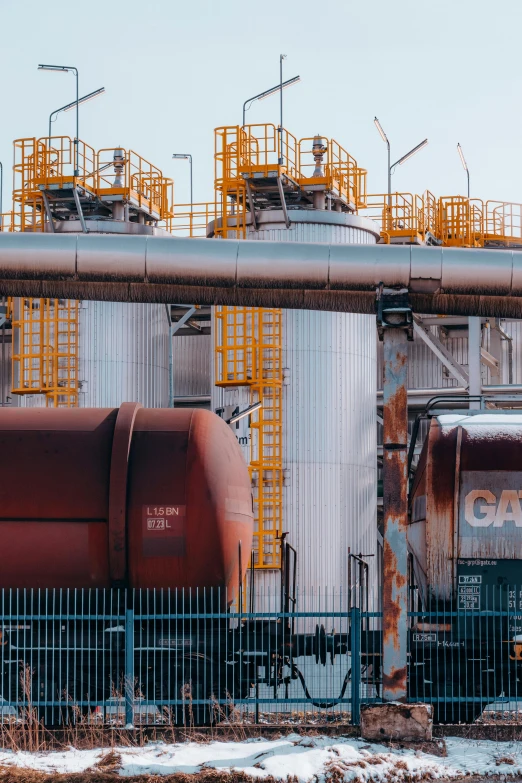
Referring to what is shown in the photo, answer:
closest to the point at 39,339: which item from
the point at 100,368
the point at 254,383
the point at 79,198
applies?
the point at 100,368

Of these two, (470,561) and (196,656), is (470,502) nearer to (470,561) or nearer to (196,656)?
(470,561)

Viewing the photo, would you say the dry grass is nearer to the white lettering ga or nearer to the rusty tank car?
the rusty tank car

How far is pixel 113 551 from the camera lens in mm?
14672

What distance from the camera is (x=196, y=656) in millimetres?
14766

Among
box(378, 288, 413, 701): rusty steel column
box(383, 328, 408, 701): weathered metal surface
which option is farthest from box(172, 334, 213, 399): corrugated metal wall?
box(383, 328, 408, 701): weathered metal surface

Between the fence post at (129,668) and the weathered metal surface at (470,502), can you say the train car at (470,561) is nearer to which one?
the weathered metal surface at (470,502)

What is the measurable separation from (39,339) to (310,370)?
6.89 m

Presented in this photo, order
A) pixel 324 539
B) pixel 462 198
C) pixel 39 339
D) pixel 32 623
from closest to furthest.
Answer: pixel 32 623 → pixel 324 539 → pixel 39 339 → pixel 462 198

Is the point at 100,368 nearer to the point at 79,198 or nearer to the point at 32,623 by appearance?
the point at 79,198

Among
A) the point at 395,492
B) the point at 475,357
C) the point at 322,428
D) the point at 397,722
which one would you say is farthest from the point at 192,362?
the point at 397,722

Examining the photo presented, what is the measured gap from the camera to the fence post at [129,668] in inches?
538

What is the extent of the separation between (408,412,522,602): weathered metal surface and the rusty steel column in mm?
1269

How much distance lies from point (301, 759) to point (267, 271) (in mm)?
6128

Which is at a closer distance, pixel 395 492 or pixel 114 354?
pixel 395 492
